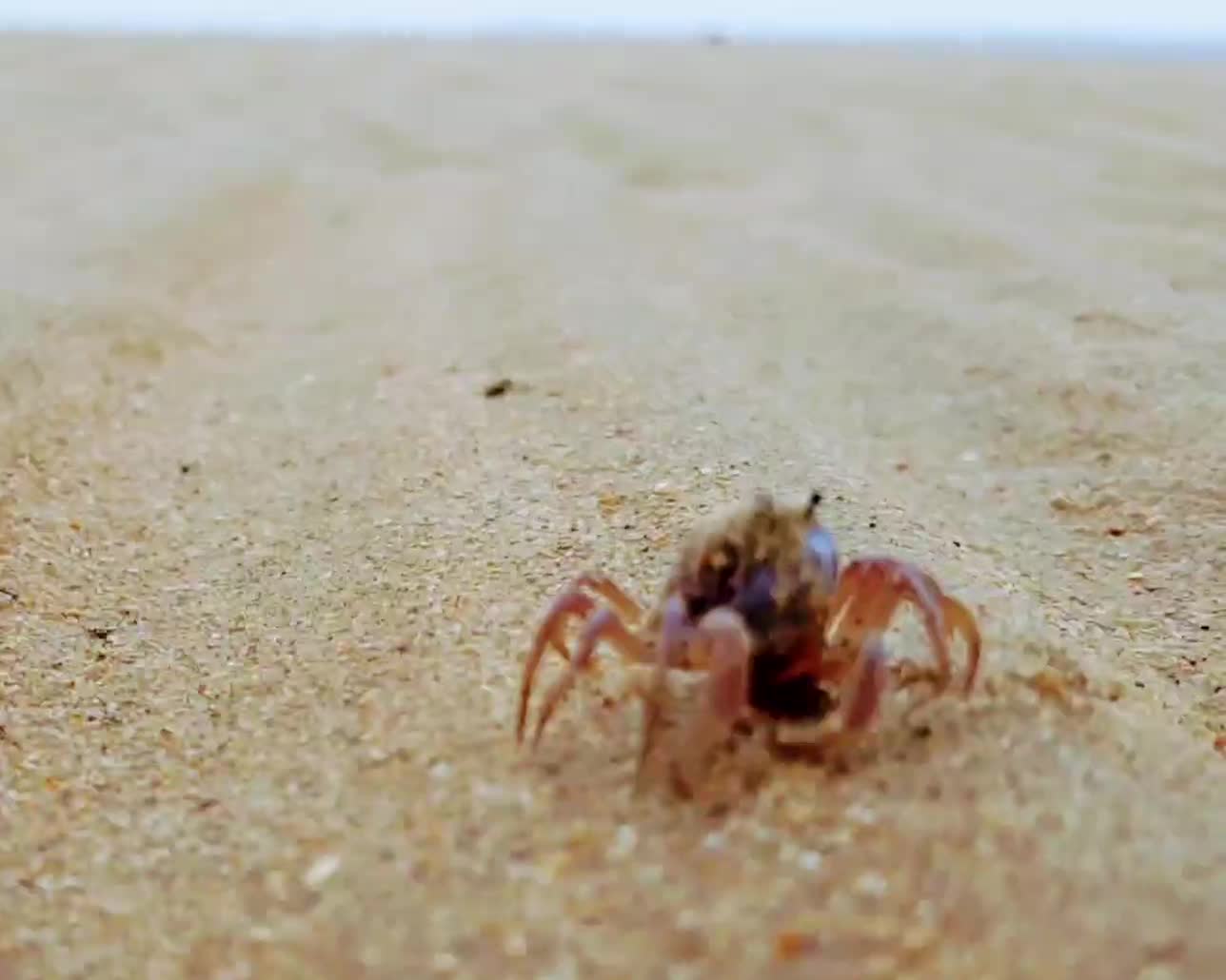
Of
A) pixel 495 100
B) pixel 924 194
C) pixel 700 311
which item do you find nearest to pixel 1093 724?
pixel 700 311

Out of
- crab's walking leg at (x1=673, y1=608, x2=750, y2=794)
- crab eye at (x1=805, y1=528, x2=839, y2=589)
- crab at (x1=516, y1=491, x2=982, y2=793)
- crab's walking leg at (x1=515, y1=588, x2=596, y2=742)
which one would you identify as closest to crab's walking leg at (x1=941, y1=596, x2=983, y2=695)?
crab at (x1=516, y1=491, x2=982, y2=793)

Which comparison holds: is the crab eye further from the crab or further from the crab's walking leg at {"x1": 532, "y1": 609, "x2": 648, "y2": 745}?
the crab's walking leg at {"x1": 532, "y1": 609, "x2": 648, "y2": 745}

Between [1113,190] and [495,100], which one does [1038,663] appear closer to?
[1113,190]

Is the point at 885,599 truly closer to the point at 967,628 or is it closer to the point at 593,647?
the point at 967,628

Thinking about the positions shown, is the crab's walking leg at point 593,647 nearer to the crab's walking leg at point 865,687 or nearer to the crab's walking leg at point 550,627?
the crab's walking leg at point 550,627

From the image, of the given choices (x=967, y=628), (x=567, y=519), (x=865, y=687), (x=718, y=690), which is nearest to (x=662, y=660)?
(x=718, y=690)

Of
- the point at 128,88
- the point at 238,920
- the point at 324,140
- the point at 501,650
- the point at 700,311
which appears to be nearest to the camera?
the point at 238,920
